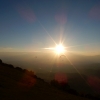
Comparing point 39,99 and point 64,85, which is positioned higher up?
point 64,85

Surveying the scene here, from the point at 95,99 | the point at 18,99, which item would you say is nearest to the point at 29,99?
the point at 18,99

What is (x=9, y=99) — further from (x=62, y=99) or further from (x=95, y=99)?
(x=95, y=99)

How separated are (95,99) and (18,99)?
11.8m

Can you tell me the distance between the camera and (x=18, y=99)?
11.2m

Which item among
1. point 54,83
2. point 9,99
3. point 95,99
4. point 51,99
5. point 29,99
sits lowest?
point 9,99

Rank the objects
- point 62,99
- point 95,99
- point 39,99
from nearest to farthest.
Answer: point 39,99 < point 62,99 < point 95,99

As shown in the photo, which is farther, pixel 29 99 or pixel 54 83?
pixel 54 83

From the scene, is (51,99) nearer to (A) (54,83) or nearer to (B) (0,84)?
(B) (0,84)

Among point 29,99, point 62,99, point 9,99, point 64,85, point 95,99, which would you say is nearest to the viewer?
point 9,99

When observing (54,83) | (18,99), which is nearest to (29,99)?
(18,99)

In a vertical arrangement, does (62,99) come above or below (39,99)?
above

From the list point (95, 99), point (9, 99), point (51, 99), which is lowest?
point (9, 99)

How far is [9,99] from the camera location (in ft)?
35.1

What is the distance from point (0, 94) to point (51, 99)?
151 inches
